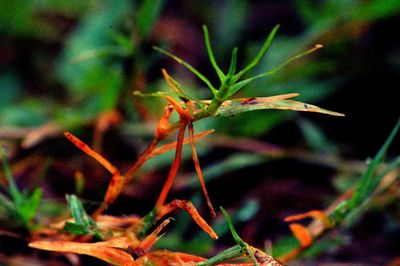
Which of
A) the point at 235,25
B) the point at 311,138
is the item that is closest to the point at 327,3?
the point at 235,25

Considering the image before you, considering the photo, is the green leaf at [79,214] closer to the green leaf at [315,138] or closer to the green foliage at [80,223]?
the green foliage at [80,223]

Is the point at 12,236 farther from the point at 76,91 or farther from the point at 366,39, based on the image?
the point at 366,39

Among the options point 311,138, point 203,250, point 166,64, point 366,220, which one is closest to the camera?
point 203,250

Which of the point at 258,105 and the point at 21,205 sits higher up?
the point at 258,105

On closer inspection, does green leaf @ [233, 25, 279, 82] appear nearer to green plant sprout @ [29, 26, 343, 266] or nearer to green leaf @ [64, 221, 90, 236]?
green plant sprout @ [29, 26, 343, 266]

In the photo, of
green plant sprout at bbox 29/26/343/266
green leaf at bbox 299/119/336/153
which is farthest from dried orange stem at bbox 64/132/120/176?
Answer: green leaf at bbox 299/119/336/153

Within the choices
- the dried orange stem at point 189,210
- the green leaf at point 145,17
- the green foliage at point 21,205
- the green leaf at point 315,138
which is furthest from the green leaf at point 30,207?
the green leaf at point 315,138

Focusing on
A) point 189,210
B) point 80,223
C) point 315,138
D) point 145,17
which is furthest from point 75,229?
point 315,138

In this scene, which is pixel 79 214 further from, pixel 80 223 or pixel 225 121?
pixel 225 121
